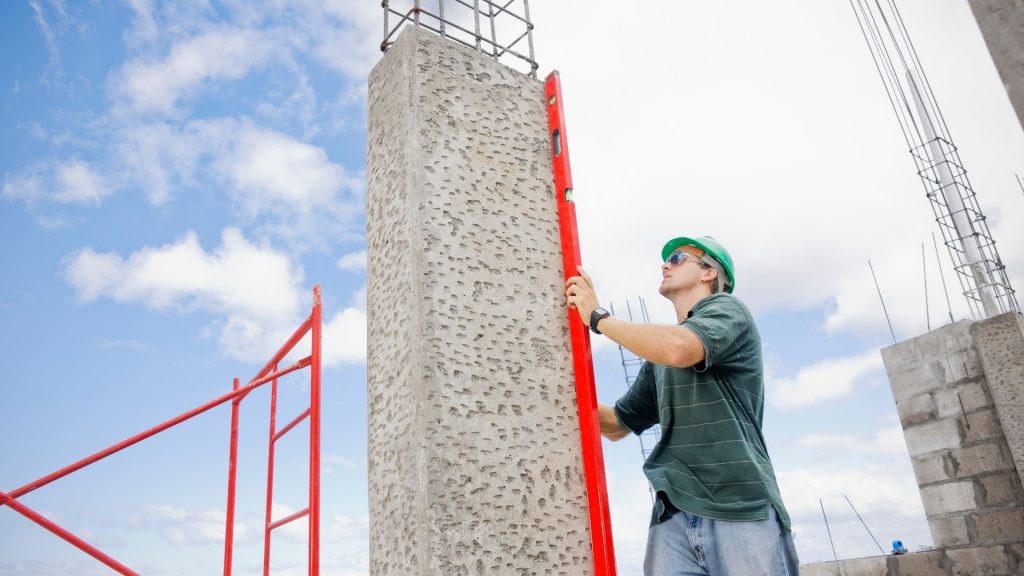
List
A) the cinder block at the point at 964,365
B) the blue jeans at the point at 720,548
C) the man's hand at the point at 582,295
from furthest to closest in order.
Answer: the cinder block at the point at 964,365
the man's hand at the point at 582,295
the blue jeans at the point at 720,548

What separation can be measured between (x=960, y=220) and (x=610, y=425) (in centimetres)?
449

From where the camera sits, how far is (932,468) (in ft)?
12.9

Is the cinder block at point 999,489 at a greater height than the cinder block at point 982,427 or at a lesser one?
lesser

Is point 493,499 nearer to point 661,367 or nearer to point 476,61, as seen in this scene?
point 661,367

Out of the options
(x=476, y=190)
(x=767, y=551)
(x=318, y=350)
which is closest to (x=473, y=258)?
(x=476, y=190)

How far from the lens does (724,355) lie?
5.51ft

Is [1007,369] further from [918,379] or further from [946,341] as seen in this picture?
[918,379]

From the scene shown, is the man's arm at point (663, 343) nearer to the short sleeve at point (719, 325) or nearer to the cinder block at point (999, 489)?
the short sleeve at point (719, 325)

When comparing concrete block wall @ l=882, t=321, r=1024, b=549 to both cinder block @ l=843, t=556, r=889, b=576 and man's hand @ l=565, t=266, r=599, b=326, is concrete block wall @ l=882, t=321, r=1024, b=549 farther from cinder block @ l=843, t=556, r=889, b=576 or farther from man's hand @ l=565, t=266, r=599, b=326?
man's hand @ l=565, t=266, r=599, b=326

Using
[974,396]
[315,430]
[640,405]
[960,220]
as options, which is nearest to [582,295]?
[640,405]

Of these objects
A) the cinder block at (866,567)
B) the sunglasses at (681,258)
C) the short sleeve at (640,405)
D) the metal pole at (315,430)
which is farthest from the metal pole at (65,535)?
the cinder block at (866,567)

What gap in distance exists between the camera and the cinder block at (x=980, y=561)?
347 cm

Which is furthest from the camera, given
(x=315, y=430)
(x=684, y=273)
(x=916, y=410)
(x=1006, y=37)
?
(x=916, y=410)

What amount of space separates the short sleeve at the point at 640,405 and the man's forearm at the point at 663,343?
367 mm
